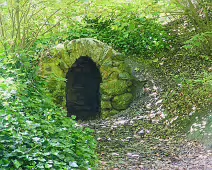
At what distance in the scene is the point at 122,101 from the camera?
708 cm

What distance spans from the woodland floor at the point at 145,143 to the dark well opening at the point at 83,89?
1.83 m

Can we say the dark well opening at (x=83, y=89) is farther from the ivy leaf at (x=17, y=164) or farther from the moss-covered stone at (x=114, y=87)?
the ivy leaf at (x=17, y=164)

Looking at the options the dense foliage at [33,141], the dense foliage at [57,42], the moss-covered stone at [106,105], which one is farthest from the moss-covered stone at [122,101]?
the dense foliage at [33,141]

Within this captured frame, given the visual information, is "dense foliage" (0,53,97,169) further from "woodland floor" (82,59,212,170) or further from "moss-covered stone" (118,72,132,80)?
"moss-covered stone" (118,72,132,80)

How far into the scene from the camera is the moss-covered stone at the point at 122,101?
23.1ft

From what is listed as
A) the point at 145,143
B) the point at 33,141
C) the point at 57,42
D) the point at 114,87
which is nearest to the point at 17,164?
the point at 33,141

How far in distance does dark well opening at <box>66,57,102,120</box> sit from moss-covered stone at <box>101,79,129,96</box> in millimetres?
1242

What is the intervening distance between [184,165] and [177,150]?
0.57m

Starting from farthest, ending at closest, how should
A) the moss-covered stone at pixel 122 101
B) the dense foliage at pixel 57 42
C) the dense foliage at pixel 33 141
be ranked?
the moss-covered stone at pixel 122 101
the dense foliage at pixel 57 42
the dense foliage at pixel 33 141

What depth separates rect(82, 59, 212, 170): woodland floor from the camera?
389 centimetres

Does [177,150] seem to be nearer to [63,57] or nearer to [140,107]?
[140,107]

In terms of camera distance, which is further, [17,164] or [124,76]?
[124,76]

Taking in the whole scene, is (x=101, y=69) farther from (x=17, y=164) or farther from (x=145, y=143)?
(x=17, y=164)

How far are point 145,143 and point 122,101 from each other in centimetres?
226
